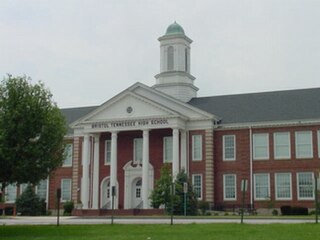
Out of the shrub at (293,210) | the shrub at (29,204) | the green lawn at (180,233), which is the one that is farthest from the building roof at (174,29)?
the green lawn at (180,233)

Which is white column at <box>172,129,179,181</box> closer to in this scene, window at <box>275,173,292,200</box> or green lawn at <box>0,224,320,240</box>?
window at <box>275,173,292,200</box>

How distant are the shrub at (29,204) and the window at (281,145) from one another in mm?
22184

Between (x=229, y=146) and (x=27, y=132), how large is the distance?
91.4ft

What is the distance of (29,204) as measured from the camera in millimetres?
56062

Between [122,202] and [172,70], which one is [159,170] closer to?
[122,202]

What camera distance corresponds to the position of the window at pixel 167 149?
180 feet

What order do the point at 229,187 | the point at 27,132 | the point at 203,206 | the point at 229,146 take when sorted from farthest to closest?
the point at 229,146 → the point at 229,187 → the point at 203,206 → the point at 27,132

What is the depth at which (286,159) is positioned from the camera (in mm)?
51656

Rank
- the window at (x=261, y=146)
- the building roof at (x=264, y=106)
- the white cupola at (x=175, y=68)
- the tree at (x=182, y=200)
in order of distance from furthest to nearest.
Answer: the white cupola at (x=175, y=68) < the building roof at (x=264, y=106) < the window at (x=261, y=146) < the tree at (x=182, y=200)

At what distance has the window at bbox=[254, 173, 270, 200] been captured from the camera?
5172 cm

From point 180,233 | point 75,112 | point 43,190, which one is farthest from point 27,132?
point 75,112

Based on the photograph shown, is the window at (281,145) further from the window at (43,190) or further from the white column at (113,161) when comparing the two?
the window at (43,190)

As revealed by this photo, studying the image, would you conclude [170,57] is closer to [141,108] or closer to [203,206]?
[141,108]

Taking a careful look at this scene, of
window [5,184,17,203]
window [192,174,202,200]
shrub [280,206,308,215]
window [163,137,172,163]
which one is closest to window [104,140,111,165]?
window [163,137,172,163]
